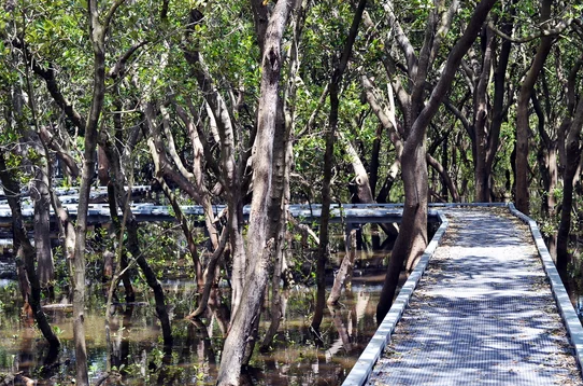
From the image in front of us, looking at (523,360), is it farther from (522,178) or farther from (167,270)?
(167,270)

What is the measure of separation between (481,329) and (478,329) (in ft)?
0.10

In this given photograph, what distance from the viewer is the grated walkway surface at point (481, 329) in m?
8.55

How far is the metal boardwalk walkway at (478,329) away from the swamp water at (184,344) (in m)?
2.55

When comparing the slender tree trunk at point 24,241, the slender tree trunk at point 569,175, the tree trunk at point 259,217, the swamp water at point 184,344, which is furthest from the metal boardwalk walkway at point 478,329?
the slender tree trunk at point 24,241

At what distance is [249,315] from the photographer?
9211 mm

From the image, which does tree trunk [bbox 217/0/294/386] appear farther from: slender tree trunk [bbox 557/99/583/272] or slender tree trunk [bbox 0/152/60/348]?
slender tree trunk [bbox 557/99/583/272]

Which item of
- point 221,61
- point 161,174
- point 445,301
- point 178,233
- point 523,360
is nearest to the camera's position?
point 523,360

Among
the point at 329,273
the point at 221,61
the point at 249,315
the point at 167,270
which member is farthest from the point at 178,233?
the point at 249,315

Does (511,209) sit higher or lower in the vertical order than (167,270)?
higher

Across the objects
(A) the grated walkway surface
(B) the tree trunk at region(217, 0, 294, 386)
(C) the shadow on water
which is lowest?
(C) the shadow on water

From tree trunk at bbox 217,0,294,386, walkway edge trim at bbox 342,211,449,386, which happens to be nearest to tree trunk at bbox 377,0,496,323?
walkway edge trim at bbox 342,211,449,386

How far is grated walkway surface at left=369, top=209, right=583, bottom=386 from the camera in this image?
337 inches

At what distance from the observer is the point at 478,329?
1039 centimetres

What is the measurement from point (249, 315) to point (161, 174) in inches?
445
